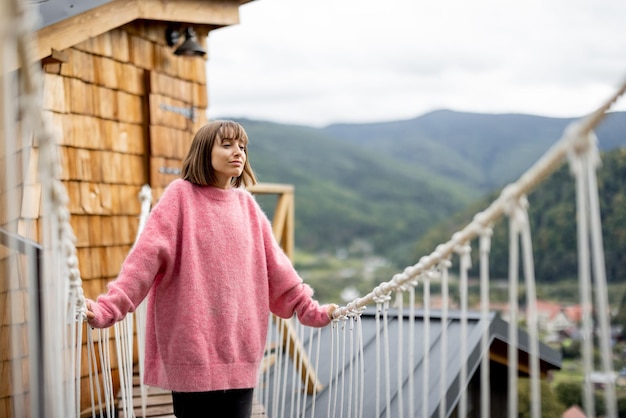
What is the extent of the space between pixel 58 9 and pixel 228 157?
5.41 ft

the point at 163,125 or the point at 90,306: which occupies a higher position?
the point at 163,125

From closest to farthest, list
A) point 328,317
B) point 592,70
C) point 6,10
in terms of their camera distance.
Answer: point 6,10 → point 328,317 → point 592,70

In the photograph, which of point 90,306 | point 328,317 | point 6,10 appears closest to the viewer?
point 6,10

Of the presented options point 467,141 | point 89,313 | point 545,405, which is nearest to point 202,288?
point 89,313

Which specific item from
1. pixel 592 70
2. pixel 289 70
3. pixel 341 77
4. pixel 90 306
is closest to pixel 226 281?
pixel 90 306

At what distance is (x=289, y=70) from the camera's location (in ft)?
265

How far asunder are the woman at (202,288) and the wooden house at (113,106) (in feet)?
3.88

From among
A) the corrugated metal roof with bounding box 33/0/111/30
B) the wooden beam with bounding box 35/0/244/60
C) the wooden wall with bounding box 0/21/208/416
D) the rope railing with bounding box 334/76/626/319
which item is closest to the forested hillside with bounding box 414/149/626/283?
the wooden beam with bounding box 35/0/244/60

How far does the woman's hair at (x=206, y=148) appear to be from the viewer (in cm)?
198

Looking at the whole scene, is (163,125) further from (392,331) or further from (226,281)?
(226,281)

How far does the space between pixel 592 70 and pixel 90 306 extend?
60.7 metres

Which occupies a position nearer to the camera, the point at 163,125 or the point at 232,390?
the point at 232,390

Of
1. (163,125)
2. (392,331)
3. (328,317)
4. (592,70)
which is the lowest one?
(392,331)

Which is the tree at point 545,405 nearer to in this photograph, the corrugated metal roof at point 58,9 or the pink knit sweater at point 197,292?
the corrugated metal roof at point 58,9
